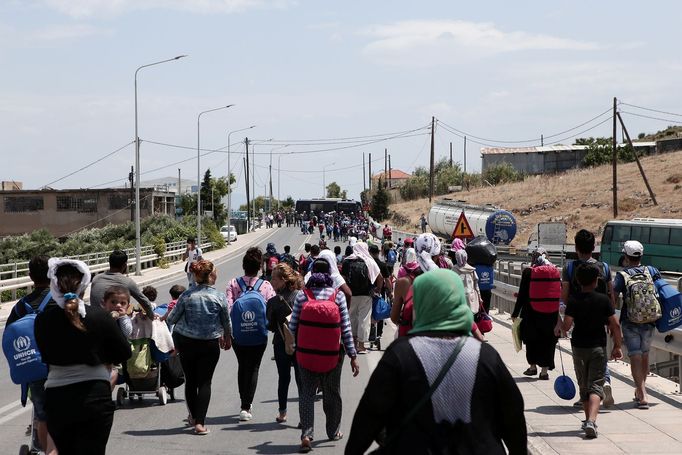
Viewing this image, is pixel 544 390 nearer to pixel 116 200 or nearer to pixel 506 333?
pixel 506 333

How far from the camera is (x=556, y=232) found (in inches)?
1300

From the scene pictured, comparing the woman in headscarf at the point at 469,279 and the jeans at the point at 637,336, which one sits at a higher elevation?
the woman in headscarf at the point at 469,279

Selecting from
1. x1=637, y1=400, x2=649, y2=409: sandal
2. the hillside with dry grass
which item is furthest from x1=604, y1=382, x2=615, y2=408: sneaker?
the hillside with dry grass

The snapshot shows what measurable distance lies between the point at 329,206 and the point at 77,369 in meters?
109

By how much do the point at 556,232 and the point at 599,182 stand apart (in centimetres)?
5494

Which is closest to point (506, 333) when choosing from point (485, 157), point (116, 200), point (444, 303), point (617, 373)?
point (617, 373)

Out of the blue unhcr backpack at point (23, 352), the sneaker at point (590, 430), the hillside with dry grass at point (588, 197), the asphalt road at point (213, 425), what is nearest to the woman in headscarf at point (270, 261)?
the asphalt road at point (213, 425)

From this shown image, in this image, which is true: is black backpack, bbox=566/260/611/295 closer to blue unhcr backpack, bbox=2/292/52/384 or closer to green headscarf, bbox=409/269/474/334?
blue unhcr backpack, bbox=2/292/52/384

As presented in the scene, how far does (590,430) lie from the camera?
8.93m

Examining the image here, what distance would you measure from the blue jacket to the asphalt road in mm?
984

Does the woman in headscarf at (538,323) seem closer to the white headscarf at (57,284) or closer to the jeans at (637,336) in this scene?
the jeans at (637,336)

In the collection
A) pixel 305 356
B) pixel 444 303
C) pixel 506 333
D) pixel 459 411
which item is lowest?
pixel 506 333

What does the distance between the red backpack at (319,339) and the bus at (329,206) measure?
104 metres

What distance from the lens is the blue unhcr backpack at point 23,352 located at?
741cm
